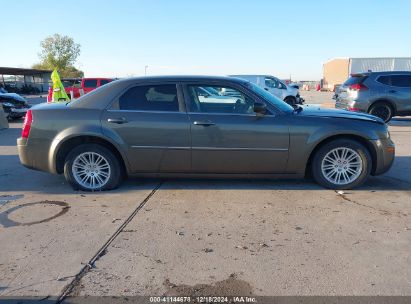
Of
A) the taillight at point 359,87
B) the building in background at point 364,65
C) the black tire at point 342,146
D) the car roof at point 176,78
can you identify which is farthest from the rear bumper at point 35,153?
the building in background at point 364,65

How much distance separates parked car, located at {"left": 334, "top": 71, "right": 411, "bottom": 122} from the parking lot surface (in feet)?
22.3

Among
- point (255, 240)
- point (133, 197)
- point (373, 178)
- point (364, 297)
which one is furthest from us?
point (373, 178)

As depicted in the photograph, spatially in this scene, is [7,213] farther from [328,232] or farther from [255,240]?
[328,232]

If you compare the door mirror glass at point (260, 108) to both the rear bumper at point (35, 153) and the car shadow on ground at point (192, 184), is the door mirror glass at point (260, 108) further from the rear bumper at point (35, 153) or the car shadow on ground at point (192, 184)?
the rear bumper at point (35, 153)

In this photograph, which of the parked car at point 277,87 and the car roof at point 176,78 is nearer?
the car roof at point 176,78

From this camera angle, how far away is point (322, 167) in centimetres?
496

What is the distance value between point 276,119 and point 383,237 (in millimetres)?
1966

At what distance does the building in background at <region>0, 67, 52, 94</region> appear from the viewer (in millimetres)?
40581

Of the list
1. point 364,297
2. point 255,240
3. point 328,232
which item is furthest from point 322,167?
point 364,297

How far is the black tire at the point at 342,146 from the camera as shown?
4883mm

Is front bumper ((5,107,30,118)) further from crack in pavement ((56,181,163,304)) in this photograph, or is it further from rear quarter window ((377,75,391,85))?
rear quarter window ((377,75,391,85))

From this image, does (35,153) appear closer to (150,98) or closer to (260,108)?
(150,98)

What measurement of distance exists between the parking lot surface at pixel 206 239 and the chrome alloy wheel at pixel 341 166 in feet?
0.71

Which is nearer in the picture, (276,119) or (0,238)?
(0,238)
